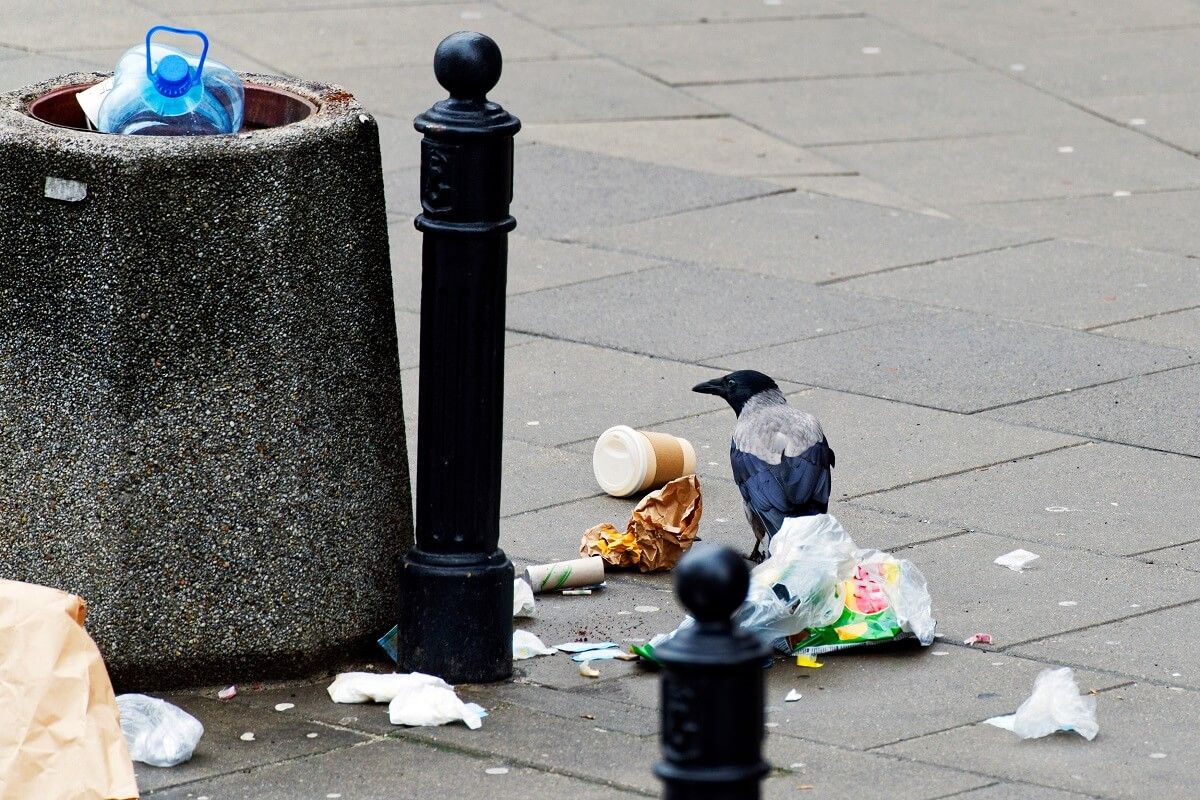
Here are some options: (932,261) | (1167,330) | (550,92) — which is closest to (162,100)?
(1167,330)

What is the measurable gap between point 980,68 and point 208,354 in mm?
8656

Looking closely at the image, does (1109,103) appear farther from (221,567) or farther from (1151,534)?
(221,567)

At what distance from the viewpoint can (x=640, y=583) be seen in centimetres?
539

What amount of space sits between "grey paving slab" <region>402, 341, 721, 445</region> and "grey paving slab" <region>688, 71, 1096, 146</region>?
3.33 metres

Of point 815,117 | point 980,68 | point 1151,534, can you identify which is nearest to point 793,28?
point 980,68

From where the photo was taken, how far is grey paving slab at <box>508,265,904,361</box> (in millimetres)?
7461

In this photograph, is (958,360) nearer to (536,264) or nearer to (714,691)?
(536,264)

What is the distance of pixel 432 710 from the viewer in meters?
4.34

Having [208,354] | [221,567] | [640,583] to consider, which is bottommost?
[640,583]

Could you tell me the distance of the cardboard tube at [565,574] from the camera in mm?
5219

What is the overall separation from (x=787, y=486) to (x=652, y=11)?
8819 mm

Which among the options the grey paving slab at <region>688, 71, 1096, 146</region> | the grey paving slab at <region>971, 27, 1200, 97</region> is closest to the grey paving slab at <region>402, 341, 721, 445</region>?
the grey paving slab at <region>688, 71, 1096, 146</region>

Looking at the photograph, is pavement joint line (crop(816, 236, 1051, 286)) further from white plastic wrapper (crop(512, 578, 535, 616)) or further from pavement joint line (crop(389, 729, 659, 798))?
pavement joint line (crop(389, 729, 659, 798))

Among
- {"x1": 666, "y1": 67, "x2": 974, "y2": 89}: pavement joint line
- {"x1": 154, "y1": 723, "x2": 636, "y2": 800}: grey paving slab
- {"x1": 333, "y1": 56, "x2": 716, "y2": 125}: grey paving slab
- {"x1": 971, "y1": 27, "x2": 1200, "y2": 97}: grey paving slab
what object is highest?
{"x1": 971, "y1": 27, "x2": 1200, "y2": 97}: grey paving slab
